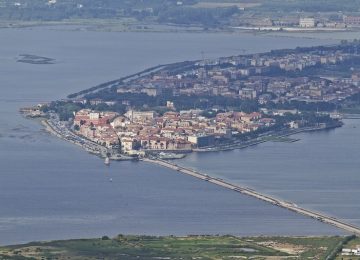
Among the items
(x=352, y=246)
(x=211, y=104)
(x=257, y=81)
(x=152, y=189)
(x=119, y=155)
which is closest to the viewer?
(x=352, y=246)

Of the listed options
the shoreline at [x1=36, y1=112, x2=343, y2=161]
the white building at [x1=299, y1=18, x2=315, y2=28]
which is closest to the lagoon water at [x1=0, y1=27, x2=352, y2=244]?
the shoreline at [x1=36, y1=112, x2=343, y2=161]

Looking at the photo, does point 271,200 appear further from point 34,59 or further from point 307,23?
point 307,23

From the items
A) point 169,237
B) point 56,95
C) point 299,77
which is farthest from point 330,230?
point 299,77

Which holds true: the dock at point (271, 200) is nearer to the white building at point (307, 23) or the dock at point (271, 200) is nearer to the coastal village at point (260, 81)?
the coastal village at point (260, 81)

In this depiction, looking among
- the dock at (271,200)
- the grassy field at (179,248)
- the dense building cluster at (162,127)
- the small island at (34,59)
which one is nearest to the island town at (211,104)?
the dense building cluster at (162,127)

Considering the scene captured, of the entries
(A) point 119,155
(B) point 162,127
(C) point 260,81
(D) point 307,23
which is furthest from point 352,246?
(D) point 307,23
